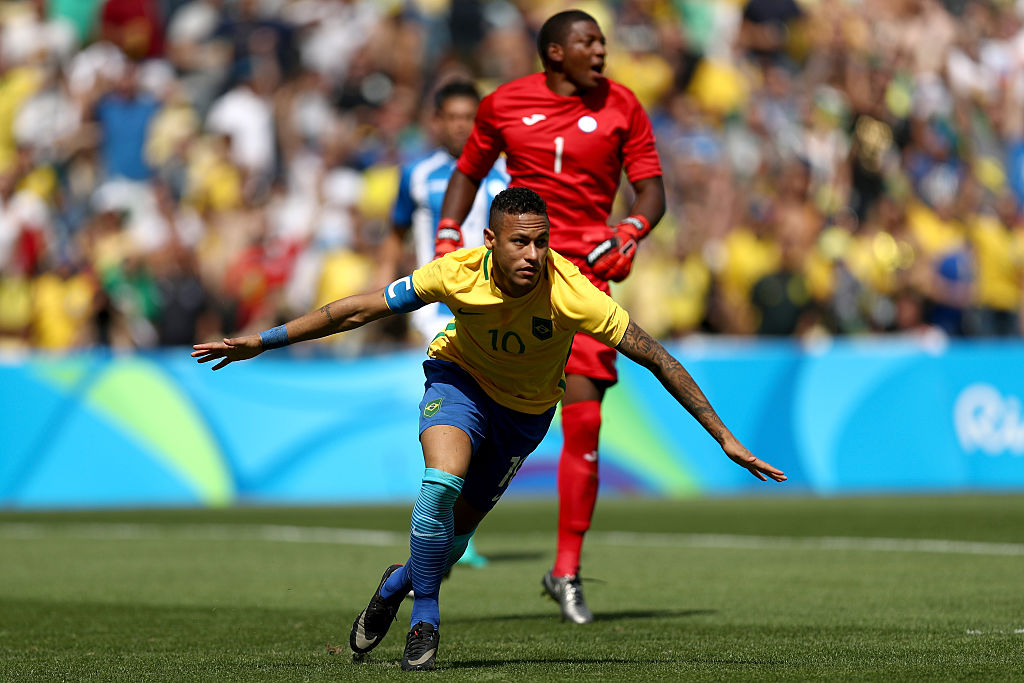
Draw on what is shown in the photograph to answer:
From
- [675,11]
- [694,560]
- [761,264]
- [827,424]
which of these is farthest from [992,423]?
[675,11]

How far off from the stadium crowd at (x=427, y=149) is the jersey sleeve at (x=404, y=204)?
6.61 m

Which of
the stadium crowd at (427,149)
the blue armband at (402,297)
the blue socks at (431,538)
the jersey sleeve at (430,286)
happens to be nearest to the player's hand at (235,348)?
the blue armband at (402,297)

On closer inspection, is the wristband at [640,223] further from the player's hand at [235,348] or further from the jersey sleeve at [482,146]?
the player's hand at [235,348]

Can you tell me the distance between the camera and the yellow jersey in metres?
6.51

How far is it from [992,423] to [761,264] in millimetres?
3173

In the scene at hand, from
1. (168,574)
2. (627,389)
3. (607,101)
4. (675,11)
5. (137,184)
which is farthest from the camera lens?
(675,11)

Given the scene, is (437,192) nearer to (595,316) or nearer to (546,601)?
(546,601)

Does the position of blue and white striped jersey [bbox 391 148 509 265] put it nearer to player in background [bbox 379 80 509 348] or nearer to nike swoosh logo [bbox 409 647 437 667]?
player in background [bbox 379 80 509 348]

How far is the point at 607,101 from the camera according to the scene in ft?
28.1

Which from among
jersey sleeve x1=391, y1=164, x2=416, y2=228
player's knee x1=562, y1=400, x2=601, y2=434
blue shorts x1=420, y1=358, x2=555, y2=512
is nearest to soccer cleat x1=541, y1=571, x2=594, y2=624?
player's knee x1=562, y1=400, x2=601, y2=434

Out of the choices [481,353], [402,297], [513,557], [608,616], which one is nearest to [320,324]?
[402,297]

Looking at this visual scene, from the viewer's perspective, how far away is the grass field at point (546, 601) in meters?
6.46

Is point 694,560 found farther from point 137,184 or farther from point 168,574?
point 137,184

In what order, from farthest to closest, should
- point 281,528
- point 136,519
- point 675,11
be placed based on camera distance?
point 675,11 < point 136,519 < point 281,528
